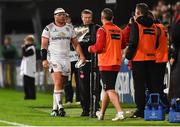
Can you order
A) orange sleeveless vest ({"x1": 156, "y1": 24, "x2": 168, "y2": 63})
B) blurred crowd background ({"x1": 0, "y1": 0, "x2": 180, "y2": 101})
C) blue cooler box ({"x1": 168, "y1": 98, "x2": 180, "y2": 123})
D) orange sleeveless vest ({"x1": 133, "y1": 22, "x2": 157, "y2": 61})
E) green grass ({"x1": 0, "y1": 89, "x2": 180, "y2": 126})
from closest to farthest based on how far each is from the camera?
green grass ({"x1": 0, "y1": 89, "x2": 180, "y2": 126})
blue cooler box ({"x1": 168, "y1": 98, "x2": 180, "y2": 123})
orange sleeveless vest ({"x1": 133, "y1": 22, "x2": 157, "y2": 61})
orange sleeveless vest ({"x1": 156, "y1": 24, "x2": 168, "y2": 63})
blurred crowd background ({"x1": 0, "y1": 0, "x2": 180, "y2": 101})

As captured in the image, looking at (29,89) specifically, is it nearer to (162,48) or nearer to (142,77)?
(162,48)

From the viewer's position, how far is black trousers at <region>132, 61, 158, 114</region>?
632 inches

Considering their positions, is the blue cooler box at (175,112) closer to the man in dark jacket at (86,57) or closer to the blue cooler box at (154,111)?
the blue cooler box at (154,111)

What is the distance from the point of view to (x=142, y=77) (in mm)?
16078

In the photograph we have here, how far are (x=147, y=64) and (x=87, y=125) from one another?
244cm

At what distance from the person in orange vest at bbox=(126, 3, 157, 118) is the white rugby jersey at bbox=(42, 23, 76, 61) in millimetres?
1677

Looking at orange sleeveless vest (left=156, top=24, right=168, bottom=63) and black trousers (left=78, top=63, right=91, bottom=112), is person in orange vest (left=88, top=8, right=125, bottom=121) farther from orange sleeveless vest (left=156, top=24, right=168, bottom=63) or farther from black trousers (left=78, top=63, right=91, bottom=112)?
black trousers (left=78, top=63, right=91, bottom=112)

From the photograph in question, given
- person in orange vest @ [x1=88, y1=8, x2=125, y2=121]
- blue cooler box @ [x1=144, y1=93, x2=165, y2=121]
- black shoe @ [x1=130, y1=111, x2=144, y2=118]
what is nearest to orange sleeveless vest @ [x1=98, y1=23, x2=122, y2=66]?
person in orange vest @ [x1=88, y1=8, x2=125, y2=121]

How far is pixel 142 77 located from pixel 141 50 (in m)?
0.53

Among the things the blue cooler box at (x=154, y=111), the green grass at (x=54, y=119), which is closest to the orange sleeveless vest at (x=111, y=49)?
the blue cooler box at (x=154, y=111)

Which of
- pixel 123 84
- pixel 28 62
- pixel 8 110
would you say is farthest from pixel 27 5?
pixel 8 110

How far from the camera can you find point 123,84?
73.3 feet

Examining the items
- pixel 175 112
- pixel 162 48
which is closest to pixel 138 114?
pixel 175 112

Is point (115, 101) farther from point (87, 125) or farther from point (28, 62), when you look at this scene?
point (28, 62)
